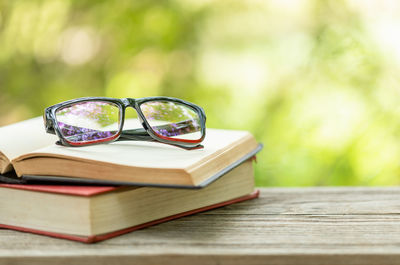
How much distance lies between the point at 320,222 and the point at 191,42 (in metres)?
1.66

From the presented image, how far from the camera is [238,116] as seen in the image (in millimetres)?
2332

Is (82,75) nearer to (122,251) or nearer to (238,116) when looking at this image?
(238,116)

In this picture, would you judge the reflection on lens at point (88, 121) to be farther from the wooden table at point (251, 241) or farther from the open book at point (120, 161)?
the wooden table at point (251, 241)

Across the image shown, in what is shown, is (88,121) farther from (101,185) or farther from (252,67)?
(252,67)

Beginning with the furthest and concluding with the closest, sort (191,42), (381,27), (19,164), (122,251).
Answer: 1. (191,42)
2. (381,27)
3. (19,164)
4. (122,251)

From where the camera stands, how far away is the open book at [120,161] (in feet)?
2.56

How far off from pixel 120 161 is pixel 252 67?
5.41 ft

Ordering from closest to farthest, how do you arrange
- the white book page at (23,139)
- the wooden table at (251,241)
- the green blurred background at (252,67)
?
the wooden table at (251,241), the white book page at (23,139), the green blurred background at (252,67)

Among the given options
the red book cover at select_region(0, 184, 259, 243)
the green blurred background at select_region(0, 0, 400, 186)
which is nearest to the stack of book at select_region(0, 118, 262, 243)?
the red book cover at select_region(0, 184, 259, 243)

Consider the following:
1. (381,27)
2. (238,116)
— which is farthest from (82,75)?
(381,27)

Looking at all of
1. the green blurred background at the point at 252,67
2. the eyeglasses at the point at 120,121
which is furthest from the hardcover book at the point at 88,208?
the green blurred background at the point at 252,67

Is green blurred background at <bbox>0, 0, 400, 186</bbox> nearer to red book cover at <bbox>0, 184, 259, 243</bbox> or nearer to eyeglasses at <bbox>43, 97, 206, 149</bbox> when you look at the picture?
eyeglasses at <bbox>43, 97, 206, 149</bbox>

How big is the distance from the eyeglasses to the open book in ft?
0.06

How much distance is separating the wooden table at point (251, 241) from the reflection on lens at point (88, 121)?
19 centimetres
